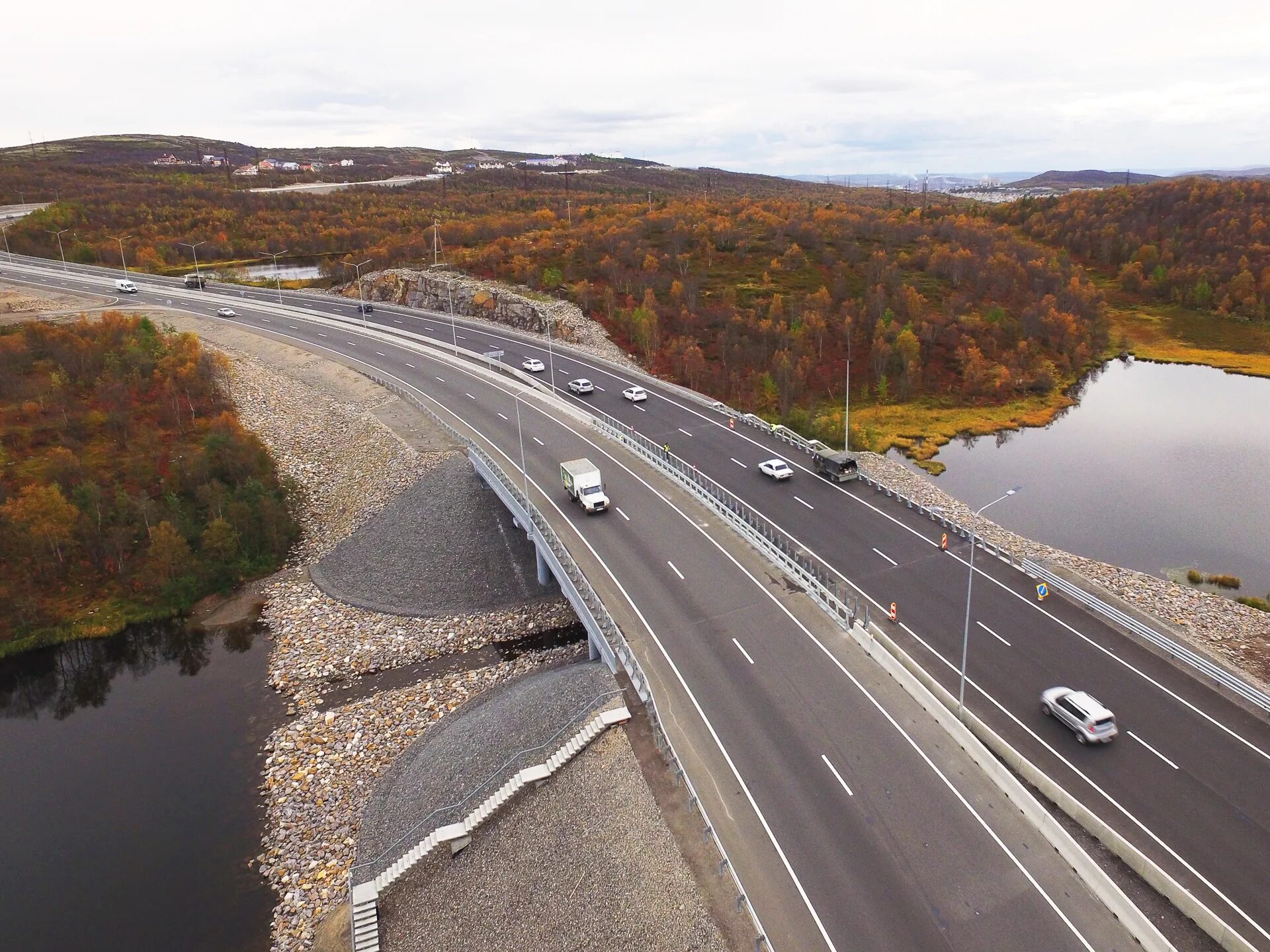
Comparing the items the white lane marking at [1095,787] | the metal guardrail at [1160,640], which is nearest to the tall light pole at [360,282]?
the white lane marking at [1095,787]

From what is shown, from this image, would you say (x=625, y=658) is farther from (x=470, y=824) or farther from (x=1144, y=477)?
(x=1144, y=477)

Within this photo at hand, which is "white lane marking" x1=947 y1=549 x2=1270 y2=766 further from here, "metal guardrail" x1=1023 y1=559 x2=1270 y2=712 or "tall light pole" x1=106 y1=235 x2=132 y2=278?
"tall light pole" x1=106 y1=235 x2=132 y2=278

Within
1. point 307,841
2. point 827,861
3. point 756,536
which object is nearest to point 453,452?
point 756,536

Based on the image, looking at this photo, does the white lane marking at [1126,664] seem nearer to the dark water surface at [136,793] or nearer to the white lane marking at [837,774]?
the white lane marking at [837,774]

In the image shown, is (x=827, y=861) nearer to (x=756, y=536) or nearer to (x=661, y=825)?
(x=661, y=825)

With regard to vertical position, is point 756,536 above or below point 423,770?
above

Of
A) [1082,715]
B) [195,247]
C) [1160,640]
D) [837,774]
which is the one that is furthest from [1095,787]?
[195,247]
